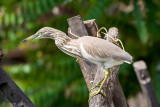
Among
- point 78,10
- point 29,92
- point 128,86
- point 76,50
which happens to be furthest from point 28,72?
point 76,50

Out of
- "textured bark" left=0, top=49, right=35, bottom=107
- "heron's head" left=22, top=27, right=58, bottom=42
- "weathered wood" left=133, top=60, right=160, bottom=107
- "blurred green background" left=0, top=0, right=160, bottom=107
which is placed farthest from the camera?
"blurred green background" left=0, top=0, right=160, bottom=107

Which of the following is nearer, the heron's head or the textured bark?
the textured bark

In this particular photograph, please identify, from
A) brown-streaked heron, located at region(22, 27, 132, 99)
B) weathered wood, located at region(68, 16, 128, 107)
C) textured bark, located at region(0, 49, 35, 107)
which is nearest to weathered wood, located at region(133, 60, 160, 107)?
weathered wood, located at region(68, 16, 128, 107)

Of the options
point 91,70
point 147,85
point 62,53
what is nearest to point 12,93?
point 91,70

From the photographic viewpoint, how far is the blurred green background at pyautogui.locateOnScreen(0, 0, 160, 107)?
3066mm

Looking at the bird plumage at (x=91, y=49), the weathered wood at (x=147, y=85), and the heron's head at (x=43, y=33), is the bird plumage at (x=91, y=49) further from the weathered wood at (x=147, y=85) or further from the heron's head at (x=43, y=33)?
the weathered wood at (x=147, y=85)

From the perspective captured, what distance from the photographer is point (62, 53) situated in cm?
356

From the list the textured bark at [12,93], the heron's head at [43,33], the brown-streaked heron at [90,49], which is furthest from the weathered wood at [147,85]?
the textured bark at [12,93]

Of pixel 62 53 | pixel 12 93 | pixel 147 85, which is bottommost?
pixel 62 53

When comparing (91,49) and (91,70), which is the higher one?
(91,49)

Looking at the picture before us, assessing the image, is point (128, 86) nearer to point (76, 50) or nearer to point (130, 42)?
point (130, 42)

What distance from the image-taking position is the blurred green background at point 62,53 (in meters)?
3.07

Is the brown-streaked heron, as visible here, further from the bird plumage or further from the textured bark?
the textured bark

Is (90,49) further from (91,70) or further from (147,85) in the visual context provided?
(147,85)
